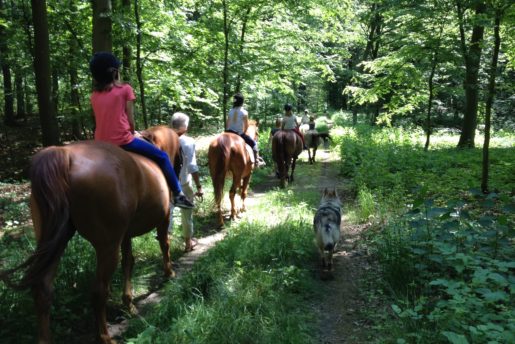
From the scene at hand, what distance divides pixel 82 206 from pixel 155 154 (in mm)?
1610

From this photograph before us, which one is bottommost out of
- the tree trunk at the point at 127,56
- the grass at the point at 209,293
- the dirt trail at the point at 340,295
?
the dirt trail at the point at 340,295

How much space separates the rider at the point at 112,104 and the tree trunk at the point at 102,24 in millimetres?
3374

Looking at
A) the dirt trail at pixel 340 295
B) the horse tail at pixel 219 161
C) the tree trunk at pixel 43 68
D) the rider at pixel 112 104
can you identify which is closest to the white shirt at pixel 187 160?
the horse tail at pixel 219 161

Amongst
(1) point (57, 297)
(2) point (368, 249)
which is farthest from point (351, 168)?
(1) point (57, 297)

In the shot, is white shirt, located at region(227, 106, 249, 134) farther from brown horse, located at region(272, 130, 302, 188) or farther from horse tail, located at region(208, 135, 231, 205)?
brown horse, located at region(272, 130, 302, 188)

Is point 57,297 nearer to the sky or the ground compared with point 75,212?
nearer to the ground

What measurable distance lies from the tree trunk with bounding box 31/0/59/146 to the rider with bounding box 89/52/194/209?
7.70 m

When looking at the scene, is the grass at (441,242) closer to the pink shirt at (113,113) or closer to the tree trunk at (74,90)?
the pink shirt at (113,113)

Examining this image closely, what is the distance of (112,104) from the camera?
457 cm

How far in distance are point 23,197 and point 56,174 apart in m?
8.99

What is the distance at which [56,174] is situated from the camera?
11.3 ft

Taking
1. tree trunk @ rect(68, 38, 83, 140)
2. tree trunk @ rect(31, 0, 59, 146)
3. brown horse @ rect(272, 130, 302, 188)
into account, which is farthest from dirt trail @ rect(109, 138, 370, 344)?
tree trunk @ rect(68, 38, 83, 140)

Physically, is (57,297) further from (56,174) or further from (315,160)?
(315,160)

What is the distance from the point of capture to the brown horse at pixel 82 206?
3.40 m
